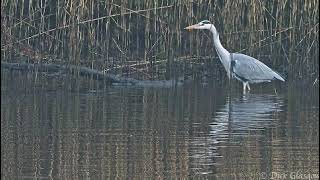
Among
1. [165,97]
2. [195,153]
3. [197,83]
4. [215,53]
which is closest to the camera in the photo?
[195,153]

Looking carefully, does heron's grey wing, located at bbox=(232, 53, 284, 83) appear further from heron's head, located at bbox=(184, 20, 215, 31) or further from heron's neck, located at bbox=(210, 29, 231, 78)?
heron's head, located at bbox=(184, 20, 215, 31)

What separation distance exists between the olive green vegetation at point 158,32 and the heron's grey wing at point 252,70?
0.44 meters

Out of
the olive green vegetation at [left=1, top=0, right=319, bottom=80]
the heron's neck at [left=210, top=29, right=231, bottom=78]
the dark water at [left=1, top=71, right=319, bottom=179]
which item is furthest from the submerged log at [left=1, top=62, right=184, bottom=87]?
the heron's neck at [left=210, top=29, right=231, bottom=78]

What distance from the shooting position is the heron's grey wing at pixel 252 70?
47.6ft

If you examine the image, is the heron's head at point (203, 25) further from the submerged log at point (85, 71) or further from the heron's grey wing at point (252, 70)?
the submerged log at point (85, 71)

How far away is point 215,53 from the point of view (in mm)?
15688

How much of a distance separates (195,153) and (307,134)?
1558mm

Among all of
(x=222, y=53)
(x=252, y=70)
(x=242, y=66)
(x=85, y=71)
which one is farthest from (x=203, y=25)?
(x=85, y=71)

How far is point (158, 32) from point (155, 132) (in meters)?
5.67

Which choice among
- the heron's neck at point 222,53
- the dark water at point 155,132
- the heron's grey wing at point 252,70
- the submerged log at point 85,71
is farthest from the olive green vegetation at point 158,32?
the dark water at point 155,132

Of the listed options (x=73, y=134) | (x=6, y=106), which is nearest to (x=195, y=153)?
(x=73, y=134)

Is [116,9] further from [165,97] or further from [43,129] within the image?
[43,129]

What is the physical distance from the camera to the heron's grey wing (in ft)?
47.6

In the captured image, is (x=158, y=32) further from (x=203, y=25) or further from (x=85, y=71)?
(x=85, y=71)
